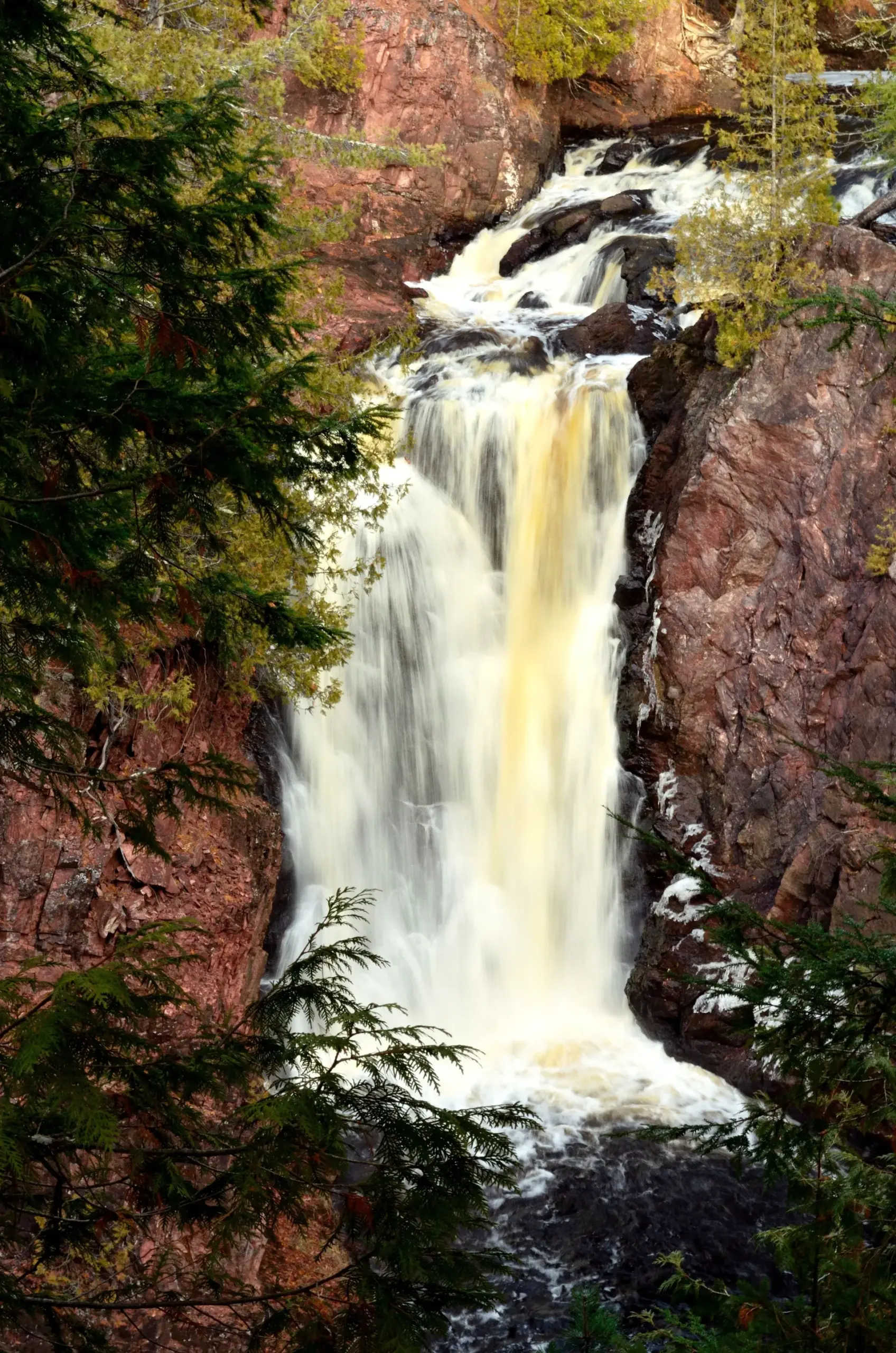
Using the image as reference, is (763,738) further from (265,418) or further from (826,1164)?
(265,418)

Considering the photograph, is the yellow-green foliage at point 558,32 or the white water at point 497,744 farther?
the yellow-green foliage at point 558,32

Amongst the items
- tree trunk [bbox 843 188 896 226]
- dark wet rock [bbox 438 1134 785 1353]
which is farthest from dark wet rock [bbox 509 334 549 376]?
dark wet rock [bbox 438 1134 785 1353]

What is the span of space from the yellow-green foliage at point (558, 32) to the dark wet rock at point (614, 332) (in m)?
9.96

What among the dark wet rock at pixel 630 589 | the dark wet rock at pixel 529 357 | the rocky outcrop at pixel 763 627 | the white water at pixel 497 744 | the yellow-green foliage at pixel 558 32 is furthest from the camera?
the yellow-green foliage at pixel 558 32

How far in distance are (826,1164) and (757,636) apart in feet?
27.2

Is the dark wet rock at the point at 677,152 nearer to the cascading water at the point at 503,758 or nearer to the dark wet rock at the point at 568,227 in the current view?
the dark wet rock at the point at 568,227

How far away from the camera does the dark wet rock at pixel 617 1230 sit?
769 centimetres

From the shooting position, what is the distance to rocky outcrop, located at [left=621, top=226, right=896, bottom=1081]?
1134cm

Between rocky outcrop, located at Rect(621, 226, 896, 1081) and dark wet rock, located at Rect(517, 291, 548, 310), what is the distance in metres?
6.33

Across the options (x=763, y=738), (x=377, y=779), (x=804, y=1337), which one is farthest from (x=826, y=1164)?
(x=377, y=779)

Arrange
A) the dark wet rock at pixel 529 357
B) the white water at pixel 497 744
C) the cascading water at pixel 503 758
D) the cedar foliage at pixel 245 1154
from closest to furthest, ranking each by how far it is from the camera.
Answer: the cedar foliage at pixel 245 1154 → the cascading water at pixel 503 758 → the white water at pixel 497 744 → the dark wet rock at pixel 529 357

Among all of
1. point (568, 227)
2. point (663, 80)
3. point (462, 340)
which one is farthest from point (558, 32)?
point (462, 340)

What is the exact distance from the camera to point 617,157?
23656 mm

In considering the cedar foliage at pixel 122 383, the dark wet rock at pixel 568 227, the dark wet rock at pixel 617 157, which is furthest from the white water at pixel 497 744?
the dark wet rock at pixel 617 157
